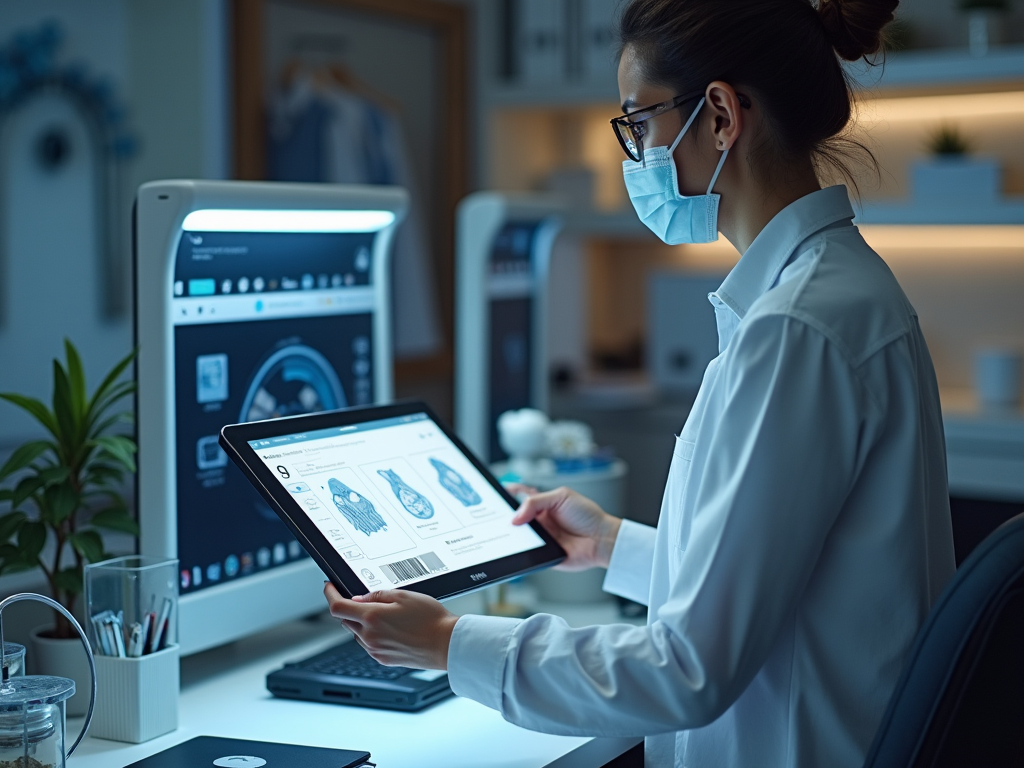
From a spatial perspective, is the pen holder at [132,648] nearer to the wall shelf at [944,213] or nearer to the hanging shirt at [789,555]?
the hanging shirt at [789,555]

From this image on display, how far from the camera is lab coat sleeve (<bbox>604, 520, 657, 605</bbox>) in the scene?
1.51 metres

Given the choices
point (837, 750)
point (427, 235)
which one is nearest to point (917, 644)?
point (837, 750)

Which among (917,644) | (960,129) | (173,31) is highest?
(173,31)

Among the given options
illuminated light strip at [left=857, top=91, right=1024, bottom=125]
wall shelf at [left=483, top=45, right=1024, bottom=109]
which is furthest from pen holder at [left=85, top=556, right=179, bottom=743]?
illuminated light strip at [left=857, top=91, right=1024, bottom=125]

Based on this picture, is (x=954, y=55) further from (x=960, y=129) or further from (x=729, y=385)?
(x=729, y=385)

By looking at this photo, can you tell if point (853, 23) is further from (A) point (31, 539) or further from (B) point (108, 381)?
(A) point (31, 539)

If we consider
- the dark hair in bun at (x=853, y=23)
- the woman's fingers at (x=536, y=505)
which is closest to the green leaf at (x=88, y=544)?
the woman's fingers at (x=536, y=505)

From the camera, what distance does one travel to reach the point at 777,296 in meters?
1.03

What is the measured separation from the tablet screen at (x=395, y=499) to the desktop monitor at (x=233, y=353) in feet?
0.72

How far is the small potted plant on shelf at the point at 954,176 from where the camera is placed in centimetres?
325

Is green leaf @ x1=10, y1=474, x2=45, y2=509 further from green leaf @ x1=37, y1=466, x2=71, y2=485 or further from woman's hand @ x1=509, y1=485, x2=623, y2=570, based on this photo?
woman's hand @ x1=509, y1=485, x2=623, y2=570

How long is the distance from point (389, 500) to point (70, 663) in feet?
1.44

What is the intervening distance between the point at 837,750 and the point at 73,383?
3.28 feet

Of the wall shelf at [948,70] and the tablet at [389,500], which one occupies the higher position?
the wall shelf at [948,70]
